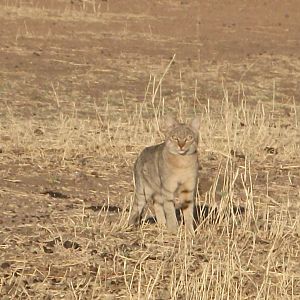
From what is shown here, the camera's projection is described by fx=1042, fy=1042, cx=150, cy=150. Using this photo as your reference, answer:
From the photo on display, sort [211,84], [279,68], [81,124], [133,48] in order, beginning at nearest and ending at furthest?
1. [81,124]
2. [211,84]
3. [279,68]
4. [133,48]

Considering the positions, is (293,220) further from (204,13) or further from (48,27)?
(204,13)

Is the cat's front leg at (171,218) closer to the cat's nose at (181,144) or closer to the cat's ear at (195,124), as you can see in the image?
the cat's nose at (181,144)

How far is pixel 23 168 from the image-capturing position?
31.0ft

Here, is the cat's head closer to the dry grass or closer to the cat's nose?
the cat's nose

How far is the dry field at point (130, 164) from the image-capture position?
20.8 ft

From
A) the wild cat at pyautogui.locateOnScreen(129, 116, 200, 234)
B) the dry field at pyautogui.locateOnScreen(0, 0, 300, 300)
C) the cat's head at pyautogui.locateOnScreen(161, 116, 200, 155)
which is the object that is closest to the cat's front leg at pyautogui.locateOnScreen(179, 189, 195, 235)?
the wild cat at pyautogui.locateOnScreen(129, 116, 200, 234)

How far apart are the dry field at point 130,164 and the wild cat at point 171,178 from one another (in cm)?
15

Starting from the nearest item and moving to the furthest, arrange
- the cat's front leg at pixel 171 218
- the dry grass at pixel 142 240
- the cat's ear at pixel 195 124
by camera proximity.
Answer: the dry grass at pixel 142 240 → the cat's front leg at pixel 171 218 → the cat's ear at pixel 195 124

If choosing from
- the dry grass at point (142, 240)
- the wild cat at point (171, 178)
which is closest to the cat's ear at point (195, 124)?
the wild cat at point (171, 178)

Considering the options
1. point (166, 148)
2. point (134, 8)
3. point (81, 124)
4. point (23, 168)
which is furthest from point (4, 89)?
point (134, 8)

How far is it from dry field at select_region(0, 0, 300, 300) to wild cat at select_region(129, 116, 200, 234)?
150 millimetres

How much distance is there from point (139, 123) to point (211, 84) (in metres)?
5.34

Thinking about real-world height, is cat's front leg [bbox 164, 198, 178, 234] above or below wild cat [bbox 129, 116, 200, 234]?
below

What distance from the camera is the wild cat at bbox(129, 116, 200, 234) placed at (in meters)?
7.41
